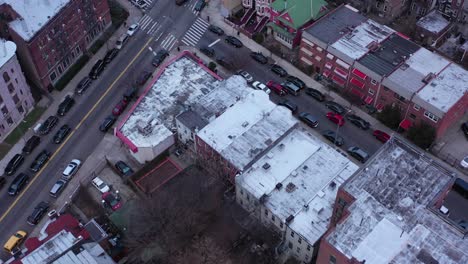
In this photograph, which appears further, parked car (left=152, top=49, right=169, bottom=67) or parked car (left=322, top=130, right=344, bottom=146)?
parked car (left=152, top=49, right=169, bottom=67)

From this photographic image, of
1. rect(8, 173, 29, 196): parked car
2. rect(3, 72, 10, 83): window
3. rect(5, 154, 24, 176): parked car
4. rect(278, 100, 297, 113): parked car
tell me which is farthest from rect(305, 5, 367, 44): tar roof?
rect(8, 173, 29, 196): parked car

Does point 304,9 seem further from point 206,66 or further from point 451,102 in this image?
point 451,102

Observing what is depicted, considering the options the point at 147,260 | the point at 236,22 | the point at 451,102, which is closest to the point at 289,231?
the point at 147,260

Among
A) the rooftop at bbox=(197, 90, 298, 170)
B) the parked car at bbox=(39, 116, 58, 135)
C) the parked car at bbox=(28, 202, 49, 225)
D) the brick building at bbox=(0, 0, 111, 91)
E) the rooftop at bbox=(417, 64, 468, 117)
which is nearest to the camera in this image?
the parked car at bbox=(28, 202, 49, 225)

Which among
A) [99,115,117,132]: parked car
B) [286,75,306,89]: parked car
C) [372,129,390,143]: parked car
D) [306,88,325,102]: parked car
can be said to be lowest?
[99,115,117,132]: parked car

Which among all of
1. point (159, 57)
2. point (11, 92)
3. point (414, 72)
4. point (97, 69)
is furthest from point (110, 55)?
point (414, 72)

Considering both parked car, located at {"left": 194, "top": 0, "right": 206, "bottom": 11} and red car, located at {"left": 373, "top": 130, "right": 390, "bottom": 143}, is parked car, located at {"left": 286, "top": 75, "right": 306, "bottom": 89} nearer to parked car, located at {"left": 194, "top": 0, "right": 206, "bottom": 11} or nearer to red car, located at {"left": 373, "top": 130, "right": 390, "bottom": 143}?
red car, located at {"left": 373, "top": 130, "right": 390, "bottom": 143}

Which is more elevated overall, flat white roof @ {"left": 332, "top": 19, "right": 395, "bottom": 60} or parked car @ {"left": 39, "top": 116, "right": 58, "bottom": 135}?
flat white roof @ {"left": 332, "top": 19, "right": 395, "bottom": 60}

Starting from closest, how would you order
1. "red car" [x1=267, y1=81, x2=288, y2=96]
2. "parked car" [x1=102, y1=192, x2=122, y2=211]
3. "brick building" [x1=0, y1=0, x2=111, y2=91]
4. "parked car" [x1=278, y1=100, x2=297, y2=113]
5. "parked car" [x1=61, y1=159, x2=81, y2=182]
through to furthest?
"parked car" [x1=102, y1=192, x2=122, y2=211] < "parked car" [x1=61, y1=159, x2=81, y2=182] < "brick building" [x1=0, y1=0, x2=111, y2=91] < "parked car" [x1=278, y1=100, x2=297, y2=113] < "red car" [x1=267, y1=81, x2=288, y2=96]
